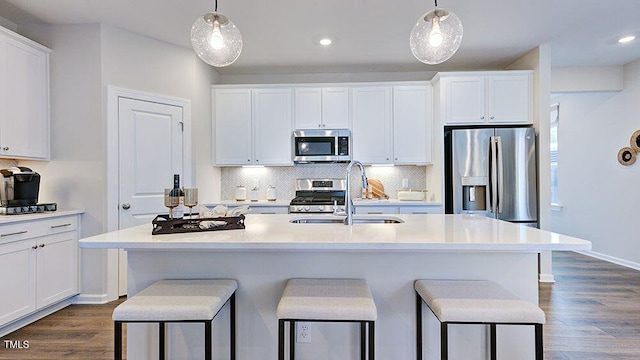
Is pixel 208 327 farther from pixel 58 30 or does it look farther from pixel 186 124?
pixel 58 30

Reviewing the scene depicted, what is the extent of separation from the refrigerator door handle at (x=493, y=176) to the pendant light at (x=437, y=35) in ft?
6.90

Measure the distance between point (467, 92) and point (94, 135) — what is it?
4.04 metres

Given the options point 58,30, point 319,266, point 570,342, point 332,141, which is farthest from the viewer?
point 332,141

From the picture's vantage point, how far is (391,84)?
13.7 ft

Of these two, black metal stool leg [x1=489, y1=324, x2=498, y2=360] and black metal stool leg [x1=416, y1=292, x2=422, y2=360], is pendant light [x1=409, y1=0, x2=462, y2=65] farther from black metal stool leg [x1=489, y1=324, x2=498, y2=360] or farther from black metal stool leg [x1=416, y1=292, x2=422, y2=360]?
black metal stool leg [x1=489, y1=324, x2=498, y2=360]

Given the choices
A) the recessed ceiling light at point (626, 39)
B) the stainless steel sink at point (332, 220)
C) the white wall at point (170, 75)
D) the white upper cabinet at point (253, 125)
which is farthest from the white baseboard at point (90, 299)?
the recessed ceiling light at point (626, 39)

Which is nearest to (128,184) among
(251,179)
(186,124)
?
(186,124)

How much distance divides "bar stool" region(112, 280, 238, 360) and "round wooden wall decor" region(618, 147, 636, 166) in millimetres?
5291

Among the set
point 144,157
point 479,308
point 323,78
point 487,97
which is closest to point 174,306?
point 479,308

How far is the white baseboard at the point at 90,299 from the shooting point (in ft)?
10.3

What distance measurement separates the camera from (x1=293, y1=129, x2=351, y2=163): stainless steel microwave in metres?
4.12

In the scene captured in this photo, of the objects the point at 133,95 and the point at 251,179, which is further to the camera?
the point at 251,179

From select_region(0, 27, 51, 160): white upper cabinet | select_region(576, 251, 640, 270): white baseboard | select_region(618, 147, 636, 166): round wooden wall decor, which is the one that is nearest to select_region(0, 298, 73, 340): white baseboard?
select_region(0, 27, 51, 160): white upper cabinet

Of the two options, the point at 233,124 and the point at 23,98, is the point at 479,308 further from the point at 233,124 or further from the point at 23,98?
the point at 23,98
